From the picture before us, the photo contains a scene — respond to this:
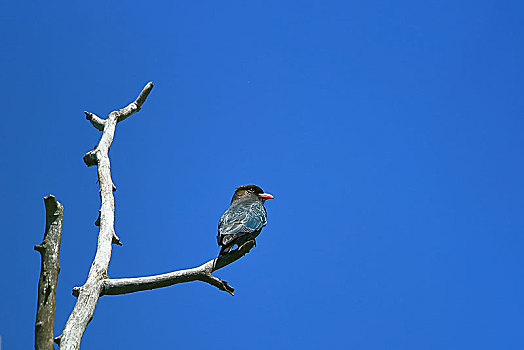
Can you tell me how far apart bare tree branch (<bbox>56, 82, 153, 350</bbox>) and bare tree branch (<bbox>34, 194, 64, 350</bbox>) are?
0.78ft

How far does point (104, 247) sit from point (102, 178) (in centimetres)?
75

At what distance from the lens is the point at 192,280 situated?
323 centimetres

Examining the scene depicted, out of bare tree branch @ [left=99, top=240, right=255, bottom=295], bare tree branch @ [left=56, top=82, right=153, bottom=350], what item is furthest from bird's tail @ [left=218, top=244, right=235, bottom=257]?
bare tree branch @ [left=56, top=82, right=153, bottom=350]

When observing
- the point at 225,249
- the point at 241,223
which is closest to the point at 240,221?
the point at 241,223

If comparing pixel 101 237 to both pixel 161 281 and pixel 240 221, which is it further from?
pixel 240 221

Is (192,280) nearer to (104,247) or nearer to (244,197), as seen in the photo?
(104,247)

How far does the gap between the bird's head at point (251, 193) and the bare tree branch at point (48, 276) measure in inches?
84.5

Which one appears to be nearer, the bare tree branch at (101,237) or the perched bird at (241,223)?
the bare tree branch at (101,237)

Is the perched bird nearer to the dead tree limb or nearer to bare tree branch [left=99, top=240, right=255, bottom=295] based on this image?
the dead tree limb

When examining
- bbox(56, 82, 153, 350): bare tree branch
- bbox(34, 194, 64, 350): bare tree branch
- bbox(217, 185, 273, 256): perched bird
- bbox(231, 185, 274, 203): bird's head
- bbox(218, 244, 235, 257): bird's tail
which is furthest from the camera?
bbox(231, 185, 274, 203): bird's head

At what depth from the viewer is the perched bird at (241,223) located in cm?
363

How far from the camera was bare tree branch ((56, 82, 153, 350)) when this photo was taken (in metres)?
2.87

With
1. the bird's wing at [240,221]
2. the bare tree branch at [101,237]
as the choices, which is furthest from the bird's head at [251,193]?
the bare tree branch at [101,237]

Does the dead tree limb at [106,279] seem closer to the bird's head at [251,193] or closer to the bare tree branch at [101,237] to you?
the bare tree branch at [101,237]
